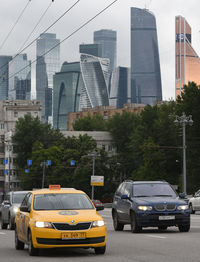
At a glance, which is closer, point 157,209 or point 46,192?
point 46,192

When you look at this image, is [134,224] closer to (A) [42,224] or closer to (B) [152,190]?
(B) [152,190]

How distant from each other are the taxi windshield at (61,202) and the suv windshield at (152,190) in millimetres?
7387

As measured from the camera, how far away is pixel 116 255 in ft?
49.6

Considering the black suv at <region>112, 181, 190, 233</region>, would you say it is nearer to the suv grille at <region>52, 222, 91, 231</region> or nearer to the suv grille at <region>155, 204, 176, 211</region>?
the suv grille at <region>155, 204, 176, 211</region>

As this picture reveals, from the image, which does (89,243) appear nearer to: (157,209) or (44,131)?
(157,209)

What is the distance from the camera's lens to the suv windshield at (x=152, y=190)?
2359cm

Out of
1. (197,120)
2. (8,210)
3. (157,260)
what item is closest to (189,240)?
(157,260)

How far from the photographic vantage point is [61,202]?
635 inches

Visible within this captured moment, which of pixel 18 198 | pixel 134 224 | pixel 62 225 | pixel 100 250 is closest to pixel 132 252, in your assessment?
pixel 100 250

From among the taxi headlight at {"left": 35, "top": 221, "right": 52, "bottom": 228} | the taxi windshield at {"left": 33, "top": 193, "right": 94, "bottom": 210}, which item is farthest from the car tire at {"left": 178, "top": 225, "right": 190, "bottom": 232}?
the taxi headlight at {"left": 35, "top": 221, "right": 52, "bottom": 228}

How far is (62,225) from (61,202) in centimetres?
142

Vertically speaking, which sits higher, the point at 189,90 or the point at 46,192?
the point at 189,90

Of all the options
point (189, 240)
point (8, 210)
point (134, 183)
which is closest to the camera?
point (189, 240)

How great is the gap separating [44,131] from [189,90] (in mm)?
63383
